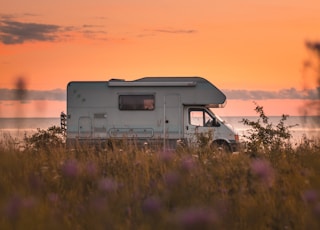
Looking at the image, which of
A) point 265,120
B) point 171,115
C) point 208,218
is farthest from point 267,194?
point 171,115

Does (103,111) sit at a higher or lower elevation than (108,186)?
higher

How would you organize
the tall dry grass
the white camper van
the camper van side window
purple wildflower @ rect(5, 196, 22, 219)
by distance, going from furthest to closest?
1. the camper van side window
2. the white camper van
3. the tall dry grass
4. purple wildflower @ rect(5, 196, 22, 219)

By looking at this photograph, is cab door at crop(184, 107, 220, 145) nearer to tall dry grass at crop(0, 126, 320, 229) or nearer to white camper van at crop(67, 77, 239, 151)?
white camper van at crop(67, 77, 239, 151)

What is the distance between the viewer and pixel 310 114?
639 cm

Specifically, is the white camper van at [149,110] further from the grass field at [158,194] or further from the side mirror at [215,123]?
the grass field at [158,194]

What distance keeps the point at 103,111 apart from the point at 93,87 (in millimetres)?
1015

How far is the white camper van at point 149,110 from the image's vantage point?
22.5 metres

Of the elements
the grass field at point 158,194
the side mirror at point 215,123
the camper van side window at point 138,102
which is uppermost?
the camper van side window at point 138,102

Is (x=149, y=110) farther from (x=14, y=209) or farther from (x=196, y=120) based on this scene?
(x=14, y=209)

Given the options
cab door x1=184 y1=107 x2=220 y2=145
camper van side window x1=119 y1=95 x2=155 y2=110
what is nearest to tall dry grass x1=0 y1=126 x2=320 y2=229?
cab door x1=184 y1=107 x2=220 y2=145

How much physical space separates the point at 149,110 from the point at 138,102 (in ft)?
1.70

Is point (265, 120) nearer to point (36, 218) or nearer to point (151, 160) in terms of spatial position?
point (151, 160)

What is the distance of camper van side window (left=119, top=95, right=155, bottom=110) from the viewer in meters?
22.7

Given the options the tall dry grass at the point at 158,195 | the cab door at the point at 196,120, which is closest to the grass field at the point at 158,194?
the tall dry grass at the point at 158,195
